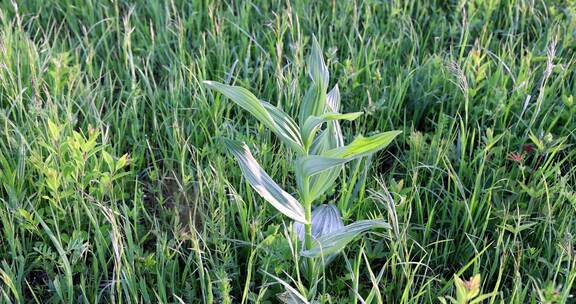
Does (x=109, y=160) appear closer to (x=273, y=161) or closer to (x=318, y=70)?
(x=273, y=161)

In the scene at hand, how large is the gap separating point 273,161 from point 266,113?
2.00 ft

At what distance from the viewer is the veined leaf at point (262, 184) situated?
1.51m

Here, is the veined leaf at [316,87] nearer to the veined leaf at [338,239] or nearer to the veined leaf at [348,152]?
the veined leaf at [348,152]

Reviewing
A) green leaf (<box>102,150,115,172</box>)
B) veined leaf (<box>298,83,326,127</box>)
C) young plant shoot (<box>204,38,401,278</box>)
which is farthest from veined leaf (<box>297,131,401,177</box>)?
green leaf (<box>102,150,115,172</box>)

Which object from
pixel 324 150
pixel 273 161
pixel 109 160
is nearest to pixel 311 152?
pixel 324 150

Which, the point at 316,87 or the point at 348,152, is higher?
the point at 316,87

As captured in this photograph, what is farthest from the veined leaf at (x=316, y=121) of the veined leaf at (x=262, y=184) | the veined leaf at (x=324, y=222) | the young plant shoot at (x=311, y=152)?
the veined leaf at (x=324, y=222)

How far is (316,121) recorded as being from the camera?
142 cm

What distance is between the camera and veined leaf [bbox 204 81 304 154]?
4.65 feet

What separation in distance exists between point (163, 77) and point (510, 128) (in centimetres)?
118

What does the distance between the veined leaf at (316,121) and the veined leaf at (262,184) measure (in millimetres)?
131

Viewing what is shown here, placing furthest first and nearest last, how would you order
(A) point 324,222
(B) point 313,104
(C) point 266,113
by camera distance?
(A) point 324,222 < (B) point 313,104 < (C) point 266,113

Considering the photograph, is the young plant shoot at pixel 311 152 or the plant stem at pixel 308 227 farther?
the plant stem at pixel 308 227

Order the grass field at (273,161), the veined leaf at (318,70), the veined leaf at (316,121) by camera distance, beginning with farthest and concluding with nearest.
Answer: the grass field at (273,161) → the veined leaf at (318,70) → the veined leaf at (316,121)
